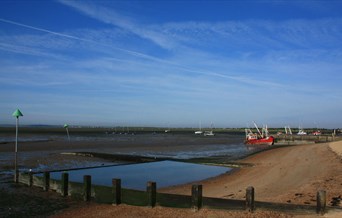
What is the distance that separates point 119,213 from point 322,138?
72.6 m

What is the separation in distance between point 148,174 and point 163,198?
11.6 m

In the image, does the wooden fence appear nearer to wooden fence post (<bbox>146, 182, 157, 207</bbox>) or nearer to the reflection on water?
wooden fence post (<bbox>146, 182, 157, 207</bbox>)

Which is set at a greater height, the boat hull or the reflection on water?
the boat hull

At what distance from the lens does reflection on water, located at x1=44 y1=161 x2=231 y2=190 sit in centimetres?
2097

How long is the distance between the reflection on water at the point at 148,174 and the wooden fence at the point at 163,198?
14.1 feet

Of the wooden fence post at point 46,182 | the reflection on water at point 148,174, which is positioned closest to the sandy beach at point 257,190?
the reflection on water at point 148,174

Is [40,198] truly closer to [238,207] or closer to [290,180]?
[238,207]

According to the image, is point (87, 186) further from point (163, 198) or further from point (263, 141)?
point (263, 141)

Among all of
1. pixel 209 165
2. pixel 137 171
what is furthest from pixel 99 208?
pixel 209 165

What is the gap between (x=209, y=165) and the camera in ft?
96.1

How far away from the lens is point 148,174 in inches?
956

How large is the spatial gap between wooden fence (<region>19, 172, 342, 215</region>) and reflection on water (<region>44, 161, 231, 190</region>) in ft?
14.1

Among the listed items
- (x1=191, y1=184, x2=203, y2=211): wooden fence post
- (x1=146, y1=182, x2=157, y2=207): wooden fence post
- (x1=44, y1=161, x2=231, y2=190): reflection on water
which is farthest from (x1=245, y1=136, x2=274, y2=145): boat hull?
(x1=191, y1=184, x2=203, y2=211): wooden fence post

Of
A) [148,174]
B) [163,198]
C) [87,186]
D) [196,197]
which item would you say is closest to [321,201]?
[196,197]
